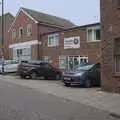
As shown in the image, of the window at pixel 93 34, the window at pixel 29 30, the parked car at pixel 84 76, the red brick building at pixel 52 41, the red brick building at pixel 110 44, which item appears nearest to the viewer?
the red brick building at pixel 110 44

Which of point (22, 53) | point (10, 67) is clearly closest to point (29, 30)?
point (22, 53)

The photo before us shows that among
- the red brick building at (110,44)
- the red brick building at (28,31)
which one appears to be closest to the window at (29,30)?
the red brick building at (28,31)

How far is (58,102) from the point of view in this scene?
17281 millimetres

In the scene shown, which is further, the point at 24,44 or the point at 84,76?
the point at 24,44

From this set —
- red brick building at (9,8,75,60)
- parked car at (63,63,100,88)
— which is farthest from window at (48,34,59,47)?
parked car at (63,63,100,88)

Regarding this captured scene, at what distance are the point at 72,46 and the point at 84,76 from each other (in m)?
14.9

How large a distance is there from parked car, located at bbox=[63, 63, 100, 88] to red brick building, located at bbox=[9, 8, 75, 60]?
66.6 feet

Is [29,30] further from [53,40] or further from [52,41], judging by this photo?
[53,40]

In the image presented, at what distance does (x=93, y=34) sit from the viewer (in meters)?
37.3

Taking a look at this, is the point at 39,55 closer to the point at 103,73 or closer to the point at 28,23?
the point at 28,23

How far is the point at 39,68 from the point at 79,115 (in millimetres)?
21797

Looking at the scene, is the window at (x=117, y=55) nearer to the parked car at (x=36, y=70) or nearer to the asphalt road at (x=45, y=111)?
the asphalt road at (x=45, y=111)

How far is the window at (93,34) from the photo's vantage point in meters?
36.9

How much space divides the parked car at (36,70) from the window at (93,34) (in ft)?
→ 16.3
